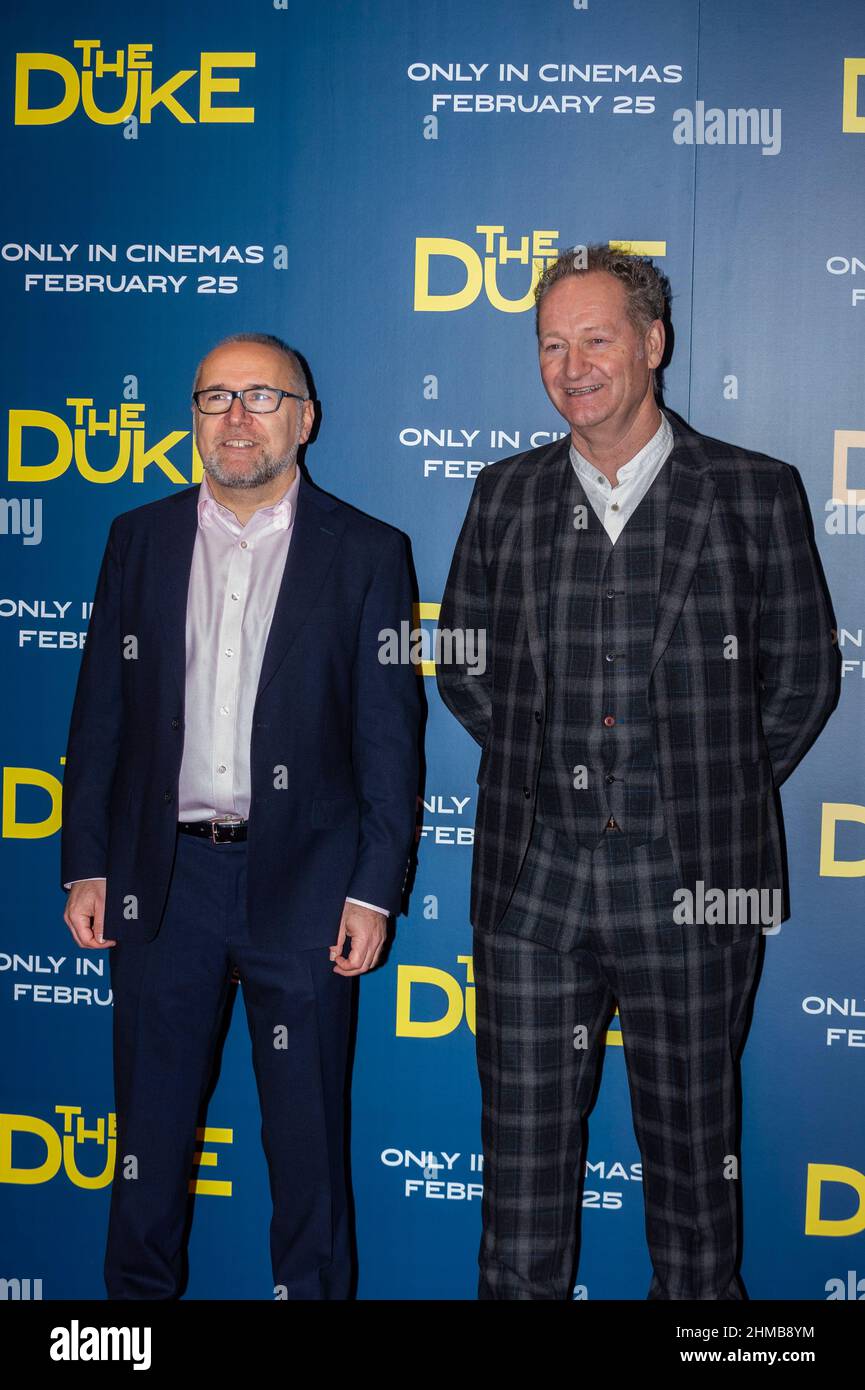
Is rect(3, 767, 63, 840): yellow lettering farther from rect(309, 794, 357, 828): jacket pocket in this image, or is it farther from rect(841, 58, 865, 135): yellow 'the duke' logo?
rect(841, 58, 865, 135): yellow 'the duke' logo

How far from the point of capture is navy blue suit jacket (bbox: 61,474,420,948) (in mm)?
2492

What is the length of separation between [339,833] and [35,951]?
3.93 ft

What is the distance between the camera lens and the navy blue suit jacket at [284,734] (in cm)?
249

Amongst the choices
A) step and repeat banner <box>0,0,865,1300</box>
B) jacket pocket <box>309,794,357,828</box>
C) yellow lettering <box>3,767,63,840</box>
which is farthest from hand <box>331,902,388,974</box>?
yellow lettering <box>3,767,63,840</box>

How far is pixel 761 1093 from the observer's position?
311cm

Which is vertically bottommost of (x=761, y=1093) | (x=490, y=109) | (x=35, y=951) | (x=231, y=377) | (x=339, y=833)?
(x=761, y=1093)

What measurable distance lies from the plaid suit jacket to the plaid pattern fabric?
1.1 inches

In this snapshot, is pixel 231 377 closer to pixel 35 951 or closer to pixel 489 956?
pixel 489 956

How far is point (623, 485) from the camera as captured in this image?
8.15 feet

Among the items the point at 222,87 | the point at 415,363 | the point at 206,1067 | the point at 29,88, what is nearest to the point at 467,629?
the point at 415,363

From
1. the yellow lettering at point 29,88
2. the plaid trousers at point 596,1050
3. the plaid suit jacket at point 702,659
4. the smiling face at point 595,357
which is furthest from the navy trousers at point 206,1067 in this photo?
the yellow lettering at point 29,88

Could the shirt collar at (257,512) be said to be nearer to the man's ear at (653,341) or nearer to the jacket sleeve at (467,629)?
the jacket sleeve at (467,629)
